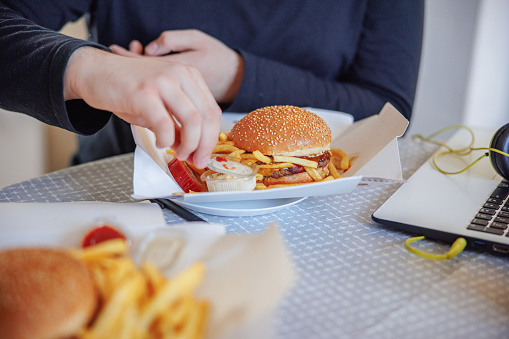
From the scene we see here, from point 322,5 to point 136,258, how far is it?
1.51 metres

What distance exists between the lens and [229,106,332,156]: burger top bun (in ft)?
4.25

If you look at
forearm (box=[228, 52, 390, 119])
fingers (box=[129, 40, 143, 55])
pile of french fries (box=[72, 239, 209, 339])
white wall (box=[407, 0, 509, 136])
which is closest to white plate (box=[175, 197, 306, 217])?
pile of french fries (box=[72, 239, 209, 339])

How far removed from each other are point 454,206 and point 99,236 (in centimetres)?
76

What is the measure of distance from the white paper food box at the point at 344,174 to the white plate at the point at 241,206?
0.02 m

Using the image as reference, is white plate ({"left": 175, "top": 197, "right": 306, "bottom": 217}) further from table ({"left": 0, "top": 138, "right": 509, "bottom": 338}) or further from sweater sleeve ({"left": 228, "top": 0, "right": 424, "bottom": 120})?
sweater sleeve ({"left": 228, "top": 0, "right": 424, "bottom": 120})

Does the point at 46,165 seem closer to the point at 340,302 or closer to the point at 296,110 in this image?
the point at 296,110

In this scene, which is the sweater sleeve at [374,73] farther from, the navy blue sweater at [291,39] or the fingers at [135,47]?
the fingers at [135,47]

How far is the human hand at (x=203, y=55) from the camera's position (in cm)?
164

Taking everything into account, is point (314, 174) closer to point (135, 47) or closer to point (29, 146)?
point (135, 47)

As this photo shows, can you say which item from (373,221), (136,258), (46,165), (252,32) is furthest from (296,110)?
(46,165)

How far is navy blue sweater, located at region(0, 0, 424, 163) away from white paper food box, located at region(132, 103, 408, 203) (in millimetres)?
247

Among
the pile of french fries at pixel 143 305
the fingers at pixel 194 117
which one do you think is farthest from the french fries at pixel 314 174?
the pile of french fries at pixel 143 305

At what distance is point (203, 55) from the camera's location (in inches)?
65.7

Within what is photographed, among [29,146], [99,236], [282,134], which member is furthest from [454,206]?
[29,146]
